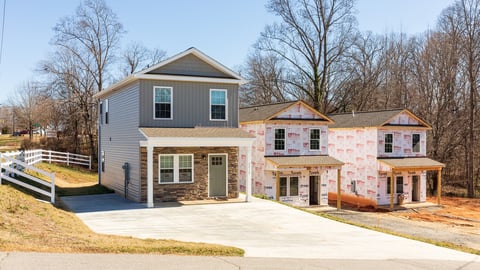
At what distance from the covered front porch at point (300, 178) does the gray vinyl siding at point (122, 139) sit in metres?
8.71

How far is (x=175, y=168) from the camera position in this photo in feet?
67.5

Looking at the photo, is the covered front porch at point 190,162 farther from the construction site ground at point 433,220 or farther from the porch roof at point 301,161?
the construction site ground at point 433,220

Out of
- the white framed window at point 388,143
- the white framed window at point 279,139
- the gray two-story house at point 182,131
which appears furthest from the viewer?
the white framed window at point 388,143

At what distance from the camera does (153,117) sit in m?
20.4

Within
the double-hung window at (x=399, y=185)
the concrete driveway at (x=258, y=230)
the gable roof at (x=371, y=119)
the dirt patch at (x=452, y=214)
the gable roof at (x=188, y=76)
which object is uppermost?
the gable roof at (x=188, y=76)

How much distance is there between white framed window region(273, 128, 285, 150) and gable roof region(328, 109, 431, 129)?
6.63 metres

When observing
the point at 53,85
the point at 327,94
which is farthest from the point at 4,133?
the point at 327,94

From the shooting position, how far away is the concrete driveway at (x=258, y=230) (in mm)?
11906

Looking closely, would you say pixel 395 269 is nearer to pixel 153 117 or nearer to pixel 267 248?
pixel 267 248

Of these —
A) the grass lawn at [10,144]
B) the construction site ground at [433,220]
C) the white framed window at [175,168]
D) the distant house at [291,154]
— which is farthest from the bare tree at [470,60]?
the grass lawn at [10,144]

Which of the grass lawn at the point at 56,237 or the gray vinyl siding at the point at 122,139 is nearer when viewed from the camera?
the grass lawn at the point at 56,237

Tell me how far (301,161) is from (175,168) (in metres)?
9.76

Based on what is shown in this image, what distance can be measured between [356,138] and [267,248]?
22.1m

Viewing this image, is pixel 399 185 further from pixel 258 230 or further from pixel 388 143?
pixel 258 230
